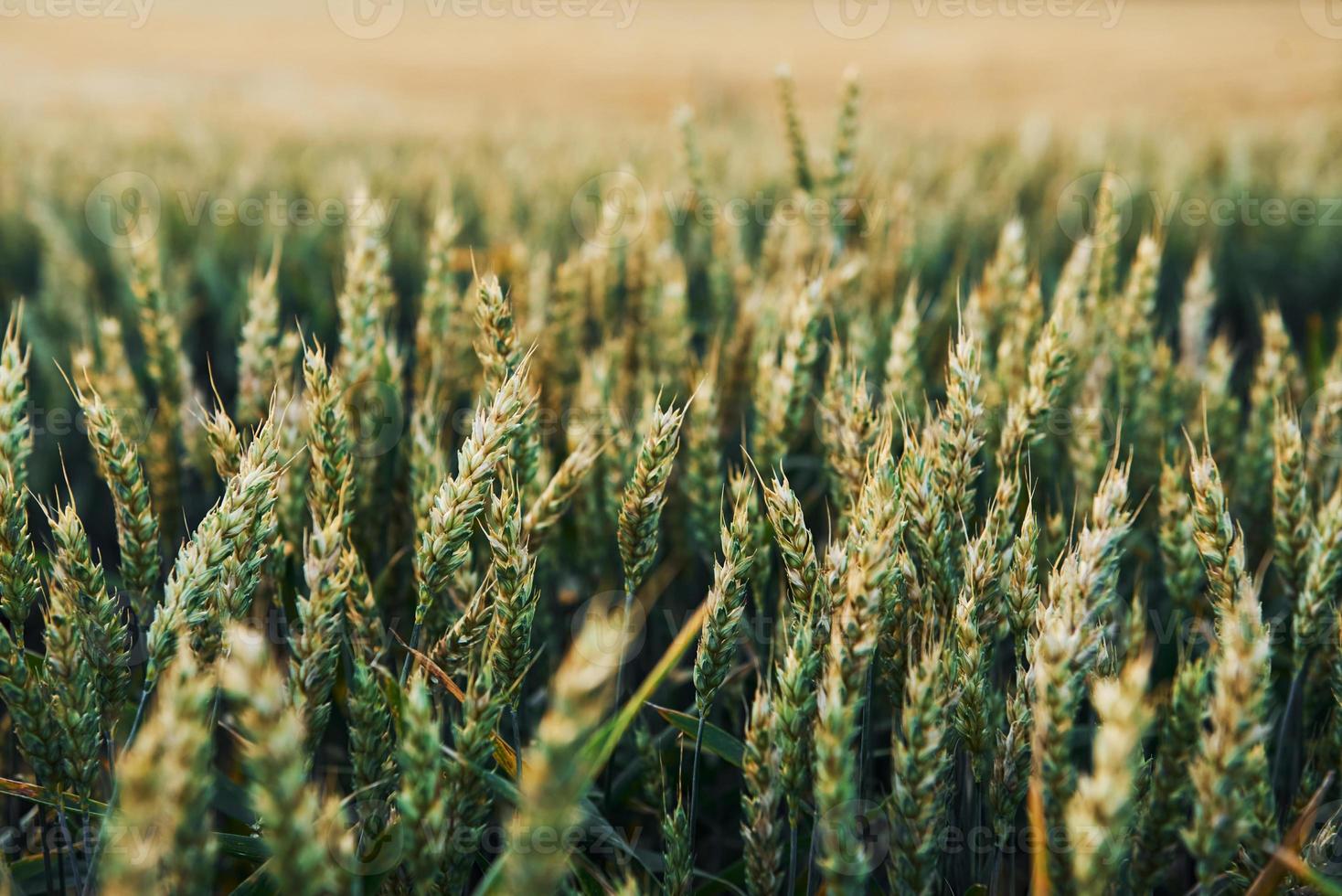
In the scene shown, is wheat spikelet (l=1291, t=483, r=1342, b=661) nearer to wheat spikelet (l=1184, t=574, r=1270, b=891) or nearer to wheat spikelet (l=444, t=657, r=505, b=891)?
wheat spikelet (l=1184, t=574, r=1270, b=891)

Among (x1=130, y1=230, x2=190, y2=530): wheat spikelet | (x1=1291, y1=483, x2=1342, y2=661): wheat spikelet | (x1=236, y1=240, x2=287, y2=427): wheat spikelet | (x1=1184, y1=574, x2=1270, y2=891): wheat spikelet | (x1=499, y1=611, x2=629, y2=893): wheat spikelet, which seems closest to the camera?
(x1=499, y1=611, x2=629, y2=893): wheat spikelet

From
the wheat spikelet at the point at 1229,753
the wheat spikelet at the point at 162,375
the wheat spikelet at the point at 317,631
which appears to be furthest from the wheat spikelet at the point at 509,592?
the wheat spikelet at the point at 162,375

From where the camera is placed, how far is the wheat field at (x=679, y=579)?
0.82 meters

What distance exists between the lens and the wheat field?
0.82 metres

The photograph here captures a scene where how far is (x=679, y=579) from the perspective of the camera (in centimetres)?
184

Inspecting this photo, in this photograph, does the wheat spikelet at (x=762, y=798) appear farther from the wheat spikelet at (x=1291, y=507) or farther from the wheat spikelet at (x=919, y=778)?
the wheat spikelet at (x=1291, y=507)

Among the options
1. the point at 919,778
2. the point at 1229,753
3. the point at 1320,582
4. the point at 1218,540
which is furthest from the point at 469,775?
the point at 1320,582

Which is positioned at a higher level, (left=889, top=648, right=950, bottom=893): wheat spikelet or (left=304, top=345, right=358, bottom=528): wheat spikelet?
(left=304, top=345, right=358, bottom=528): wheat spikelet

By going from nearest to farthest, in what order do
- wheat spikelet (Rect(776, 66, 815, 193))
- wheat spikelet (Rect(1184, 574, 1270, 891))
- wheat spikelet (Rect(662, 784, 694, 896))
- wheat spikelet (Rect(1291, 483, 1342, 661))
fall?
1. wheat spikelet (Rect(1184, 574, 1270, 891))
2. wheat spikelet (Rect(662, 784, 694, 896))
3. wheat spikelet (Rect(1291, 483, 1342, 661))
4. wheat spikelet (Rect(776, 66, 815, 193))

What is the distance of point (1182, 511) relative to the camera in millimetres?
1341

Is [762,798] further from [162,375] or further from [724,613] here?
[162,375]

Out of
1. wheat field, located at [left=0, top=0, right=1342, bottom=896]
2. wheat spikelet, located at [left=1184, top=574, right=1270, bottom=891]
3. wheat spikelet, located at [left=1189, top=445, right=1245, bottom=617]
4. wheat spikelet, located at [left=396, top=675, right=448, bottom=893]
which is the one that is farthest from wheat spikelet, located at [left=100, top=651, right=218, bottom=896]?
wheat spikelet, located at [left=1189, top=445, right=1245, bottom=617]

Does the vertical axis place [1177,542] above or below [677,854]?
above

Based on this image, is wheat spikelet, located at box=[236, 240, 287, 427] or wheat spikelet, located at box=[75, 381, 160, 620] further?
wheat spikelet, located at box=[236, 240, 287, 427]
